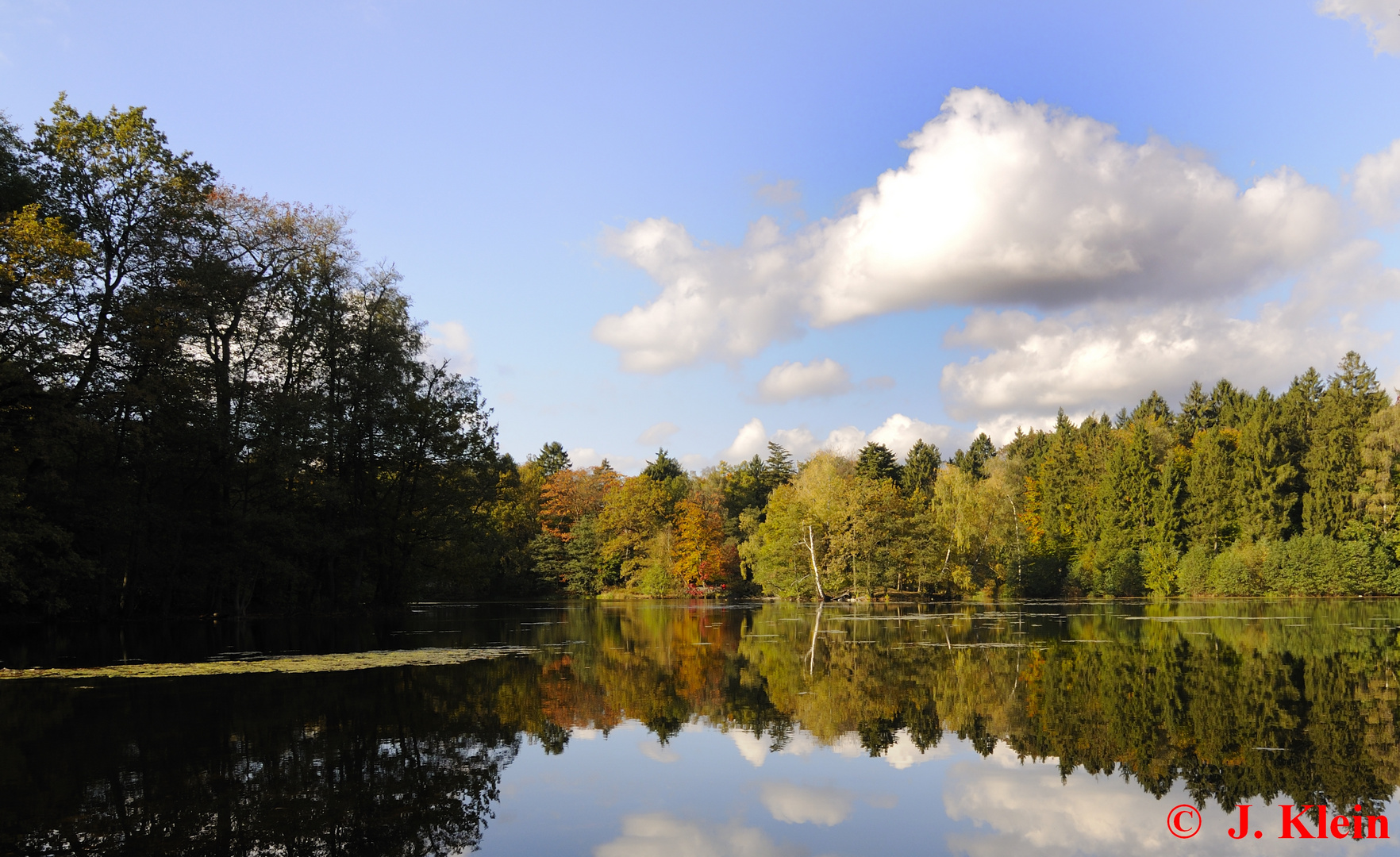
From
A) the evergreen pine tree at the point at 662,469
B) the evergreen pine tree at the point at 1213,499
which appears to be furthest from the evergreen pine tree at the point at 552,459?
the evergreen pine tree at the point at 1213,499

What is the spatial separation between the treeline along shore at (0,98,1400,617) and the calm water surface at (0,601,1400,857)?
441 inches

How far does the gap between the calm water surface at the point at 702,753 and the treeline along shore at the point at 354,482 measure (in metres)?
11.2

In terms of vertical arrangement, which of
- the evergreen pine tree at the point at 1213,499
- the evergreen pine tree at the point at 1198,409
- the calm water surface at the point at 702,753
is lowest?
the calm water surface at the point at 702,753

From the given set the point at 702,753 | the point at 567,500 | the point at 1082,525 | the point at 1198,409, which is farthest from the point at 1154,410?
the point at 702,753

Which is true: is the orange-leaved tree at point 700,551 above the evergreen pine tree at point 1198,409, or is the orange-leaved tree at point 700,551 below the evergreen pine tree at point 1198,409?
below

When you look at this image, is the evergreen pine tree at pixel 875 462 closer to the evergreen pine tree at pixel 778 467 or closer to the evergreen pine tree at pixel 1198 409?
the evergreen pine tree at pixel 778 467

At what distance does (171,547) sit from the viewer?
104ft

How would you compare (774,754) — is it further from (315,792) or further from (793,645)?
(793,645)

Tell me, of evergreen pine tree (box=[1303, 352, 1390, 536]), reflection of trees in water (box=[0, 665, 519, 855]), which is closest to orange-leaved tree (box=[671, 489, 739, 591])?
evergreen pine tree (box=[1303, 352, 1390, 536])

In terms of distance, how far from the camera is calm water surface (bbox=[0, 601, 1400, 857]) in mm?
6707

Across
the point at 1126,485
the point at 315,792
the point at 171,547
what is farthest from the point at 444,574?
the point at 1126,485

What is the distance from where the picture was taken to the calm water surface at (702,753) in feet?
22.0

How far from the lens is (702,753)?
9.70 metres

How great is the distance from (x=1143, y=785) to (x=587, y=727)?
632 centimetres
